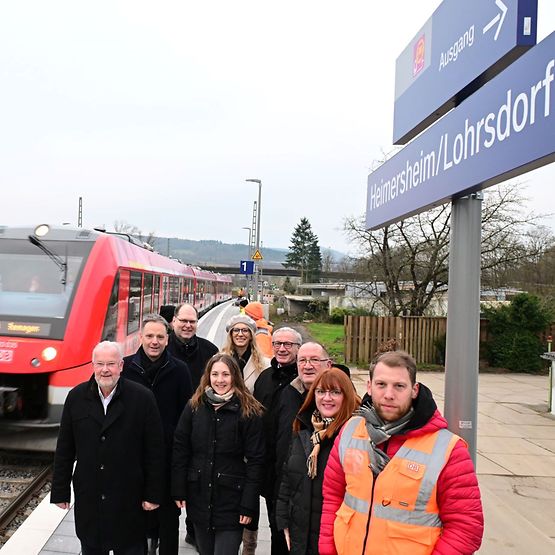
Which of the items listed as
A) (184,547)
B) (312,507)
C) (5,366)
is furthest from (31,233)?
(312,507)

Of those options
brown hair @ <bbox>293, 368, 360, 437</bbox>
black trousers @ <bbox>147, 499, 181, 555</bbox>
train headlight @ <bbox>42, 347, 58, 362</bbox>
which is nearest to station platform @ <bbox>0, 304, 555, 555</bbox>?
black trousers @ <bbox>147, 499, 181, 555</bbox>

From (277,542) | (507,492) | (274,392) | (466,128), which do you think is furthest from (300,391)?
(507,492)

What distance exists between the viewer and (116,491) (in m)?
3.00

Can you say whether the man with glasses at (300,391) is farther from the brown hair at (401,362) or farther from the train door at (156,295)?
the train door at (156,295)

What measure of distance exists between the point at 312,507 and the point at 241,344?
1.72 meters

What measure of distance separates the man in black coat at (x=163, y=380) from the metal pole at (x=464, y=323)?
5.88ft

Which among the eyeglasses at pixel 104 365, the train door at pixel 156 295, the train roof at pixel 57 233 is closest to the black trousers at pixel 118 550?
the eyeglasses at pixel 104 365

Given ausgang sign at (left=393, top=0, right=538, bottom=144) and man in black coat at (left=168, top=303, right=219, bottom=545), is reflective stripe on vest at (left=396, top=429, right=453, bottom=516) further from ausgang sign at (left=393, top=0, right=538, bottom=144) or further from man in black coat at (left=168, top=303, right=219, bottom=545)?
man in black coat at (left=168, top=303, right=219, bottom=545)

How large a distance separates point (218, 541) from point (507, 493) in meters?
3.89

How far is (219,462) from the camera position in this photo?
9.91ft

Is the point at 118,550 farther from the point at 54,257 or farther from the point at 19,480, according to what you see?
the point at 54,257

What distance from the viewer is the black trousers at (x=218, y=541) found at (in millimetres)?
3024

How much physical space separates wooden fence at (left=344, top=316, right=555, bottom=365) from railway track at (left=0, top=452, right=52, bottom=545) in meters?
10.2

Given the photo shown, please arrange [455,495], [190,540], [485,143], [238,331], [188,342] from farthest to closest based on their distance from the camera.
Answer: [188,342] < [238,331] < [190,540] < [485,143] < [455,495]
